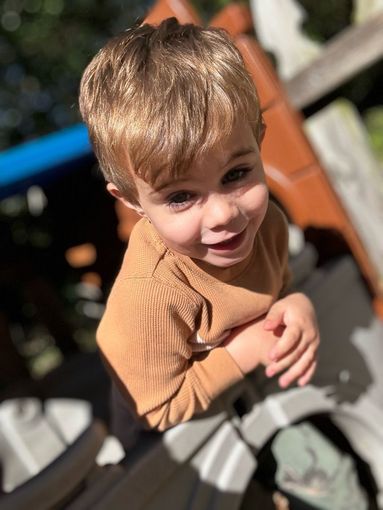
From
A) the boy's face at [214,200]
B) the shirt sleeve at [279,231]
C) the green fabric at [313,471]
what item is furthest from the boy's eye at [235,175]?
the green fabric at [313,471]

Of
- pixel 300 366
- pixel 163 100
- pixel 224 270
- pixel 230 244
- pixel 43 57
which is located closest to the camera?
pixel 163 100

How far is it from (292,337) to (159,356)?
244mm

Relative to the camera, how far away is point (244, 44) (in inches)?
59.5

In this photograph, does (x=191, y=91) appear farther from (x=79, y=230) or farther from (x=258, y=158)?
(x=79, y=230)

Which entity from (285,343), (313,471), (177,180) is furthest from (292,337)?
(313,471)

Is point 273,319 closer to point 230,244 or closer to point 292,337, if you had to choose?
point 292,337

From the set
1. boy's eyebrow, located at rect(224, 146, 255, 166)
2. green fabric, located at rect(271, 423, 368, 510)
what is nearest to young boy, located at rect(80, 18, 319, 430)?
boy's eyebrow, located at rect(224, 146, 255, 166)

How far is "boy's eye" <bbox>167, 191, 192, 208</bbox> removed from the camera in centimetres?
80

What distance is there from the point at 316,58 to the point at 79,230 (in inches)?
40.5

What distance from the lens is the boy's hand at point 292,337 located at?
3.39 ft

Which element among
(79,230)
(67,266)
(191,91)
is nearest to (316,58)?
(79,230)

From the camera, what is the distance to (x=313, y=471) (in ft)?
4.58

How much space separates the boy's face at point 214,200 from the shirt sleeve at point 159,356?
91 mm

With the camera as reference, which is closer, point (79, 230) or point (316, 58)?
point (316, 58)
